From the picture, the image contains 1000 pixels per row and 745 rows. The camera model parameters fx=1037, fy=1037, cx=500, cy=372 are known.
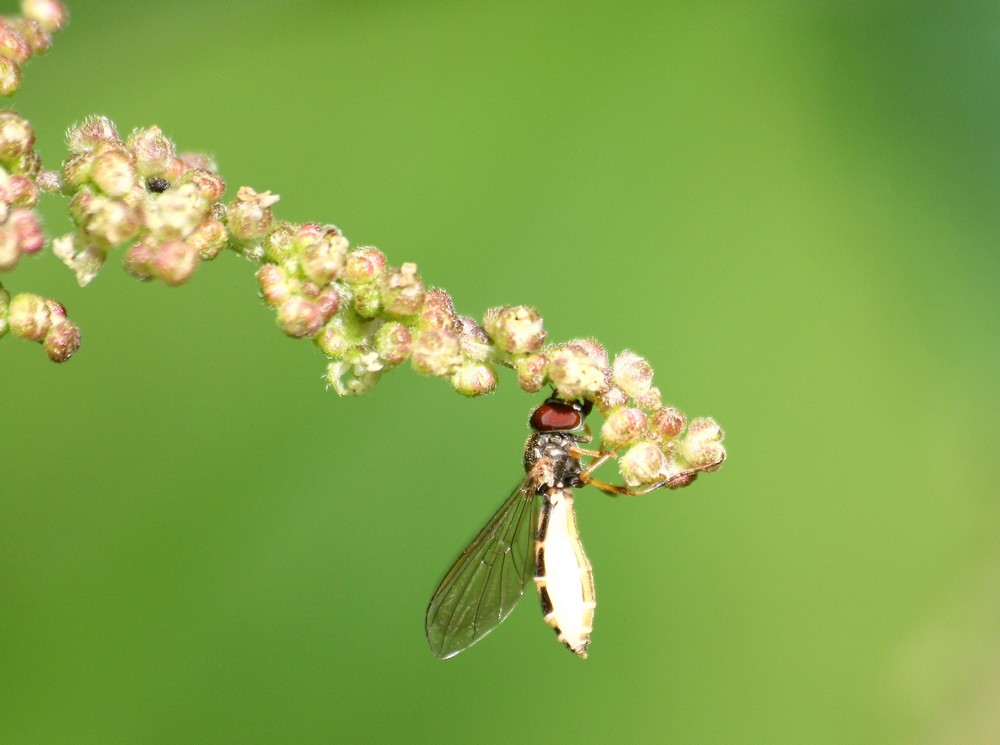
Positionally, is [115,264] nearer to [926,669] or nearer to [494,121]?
[494,121]

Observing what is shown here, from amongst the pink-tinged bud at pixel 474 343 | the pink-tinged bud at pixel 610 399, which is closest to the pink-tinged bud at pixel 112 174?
the pink-tinged bud at pixel 474 343

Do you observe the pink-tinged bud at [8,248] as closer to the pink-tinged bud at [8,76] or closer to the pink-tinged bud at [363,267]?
the pink-tinged bud at [8,76]

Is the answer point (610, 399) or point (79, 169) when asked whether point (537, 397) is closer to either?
point (610, 399)

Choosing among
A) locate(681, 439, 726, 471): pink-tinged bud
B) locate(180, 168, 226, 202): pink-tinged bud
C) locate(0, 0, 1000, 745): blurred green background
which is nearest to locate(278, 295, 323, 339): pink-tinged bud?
locate(180, 168, 226, 202): pink-tinged bud

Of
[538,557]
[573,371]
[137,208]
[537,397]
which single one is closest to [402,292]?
[573,371]

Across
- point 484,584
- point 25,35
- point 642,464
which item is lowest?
point 484,584

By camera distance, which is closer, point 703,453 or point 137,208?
point 137,208
